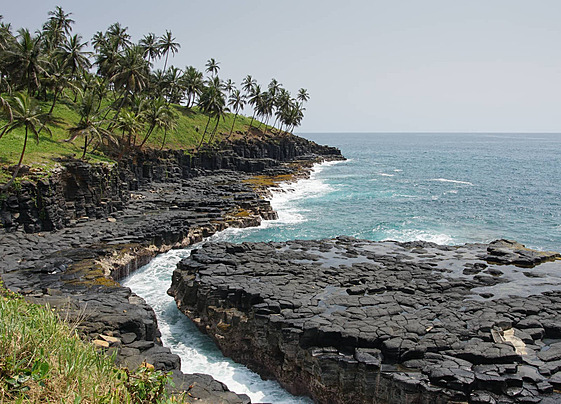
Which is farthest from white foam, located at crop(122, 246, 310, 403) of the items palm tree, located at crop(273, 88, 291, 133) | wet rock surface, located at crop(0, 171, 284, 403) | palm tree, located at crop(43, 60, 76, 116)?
palm tree, located at crop(273, 88, 291, 133)

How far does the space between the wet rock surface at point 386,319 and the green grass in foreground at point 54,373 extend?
10.0 meters

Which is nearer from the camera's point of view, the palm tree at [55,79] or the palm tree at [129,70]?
the palm tree at [55,79]

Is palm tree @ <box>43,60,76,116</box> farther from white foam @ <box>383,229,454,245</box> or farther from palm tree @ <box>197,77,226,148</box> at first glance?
white foam @ <box>383,229,454,245</box>

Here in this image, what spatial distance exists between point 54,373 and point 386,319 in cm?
1439

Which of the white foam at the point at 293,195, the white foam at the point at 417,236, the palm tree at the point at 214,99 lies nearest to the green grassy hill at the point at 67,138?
the palm tree at the point at 214,99

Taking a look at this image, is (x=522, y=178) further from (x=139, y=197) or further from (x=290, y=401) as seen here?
(x=290, y=401)

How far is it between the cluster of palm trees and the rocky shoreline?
5429 mm

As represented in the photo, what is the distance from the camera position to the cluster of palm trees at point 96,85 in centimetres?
4725

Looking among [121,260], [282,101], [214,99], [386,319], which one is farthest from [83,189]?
[282,101]

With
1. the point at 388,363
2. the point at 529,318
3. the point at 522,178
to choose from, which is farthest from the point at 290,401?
the point at 522,178

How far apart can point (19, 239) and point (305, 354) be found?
24.0 metres

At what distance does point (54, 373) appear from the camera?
735cm

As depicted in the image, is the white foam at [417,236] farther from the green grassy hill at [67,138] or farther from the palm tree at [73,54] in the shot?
the palm tree at [73,54]

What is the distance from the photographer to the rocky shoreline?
1731cm
